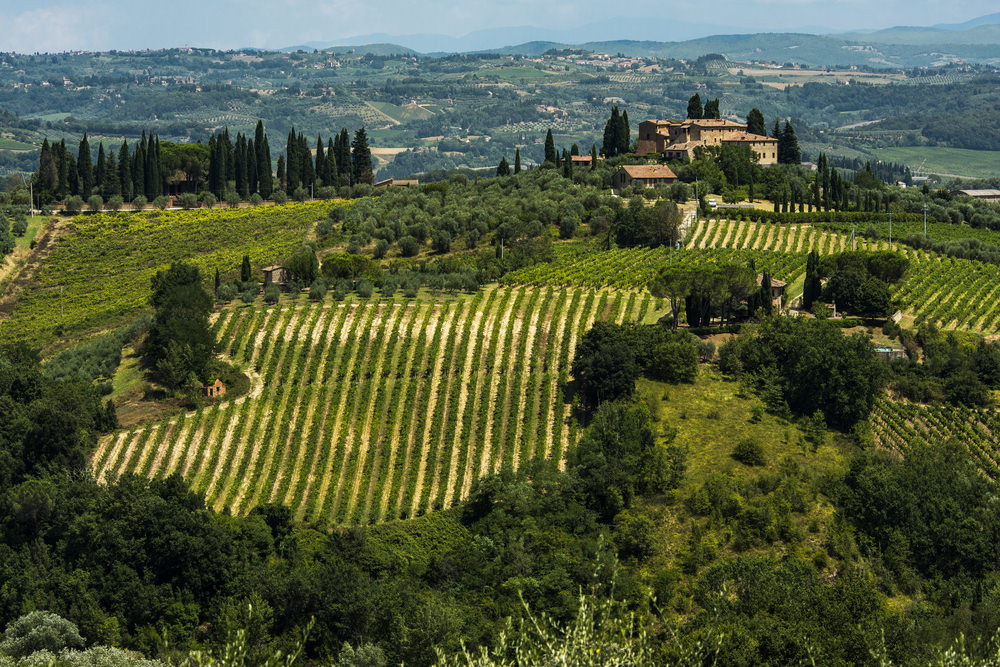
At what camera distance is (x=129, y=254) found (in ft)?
304

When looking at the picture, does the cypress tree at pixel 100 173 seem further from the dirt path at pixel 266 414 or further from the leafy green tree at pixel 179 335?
the dirt path at pixel 266 414

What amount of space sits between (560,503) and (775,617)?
14538mm

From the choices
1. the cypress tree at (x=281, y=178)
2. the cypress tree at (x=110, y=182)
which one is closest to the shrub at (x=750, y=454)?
→ the cypress tree at (x=281, y=178)

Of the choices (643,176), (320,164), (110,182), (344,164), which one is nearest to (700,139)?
(643,176)

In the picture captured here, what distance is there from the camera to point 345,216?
97688mm

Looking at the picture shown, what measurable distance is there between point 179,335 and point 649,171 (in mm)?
53224

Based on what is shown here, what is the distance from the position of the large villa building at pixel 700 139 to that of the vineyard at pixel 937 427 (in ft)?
184

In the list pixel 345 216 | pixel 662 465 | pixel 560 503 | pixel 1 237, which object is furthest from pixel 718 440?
pixel 1 237

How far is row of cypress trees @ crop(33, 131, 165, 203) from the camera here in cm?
10762

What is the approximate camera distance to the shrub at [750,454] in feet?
175

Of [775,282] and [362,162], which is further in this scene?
[362,162]

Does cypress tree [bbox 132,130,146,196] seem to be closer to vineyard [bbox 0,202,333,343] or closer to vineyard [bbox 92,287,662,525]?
vineyard [bbox 0,202,333,343]

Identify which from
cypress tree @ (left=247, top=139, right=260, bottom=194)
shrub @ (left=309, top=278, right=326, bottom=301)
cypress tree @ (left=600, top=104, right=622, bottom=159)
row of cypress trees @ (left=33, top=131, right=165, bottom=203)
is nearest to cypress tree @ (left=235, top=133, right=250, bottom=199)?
cypress tree @ (left=247, top=139, right=260, bottom=194)

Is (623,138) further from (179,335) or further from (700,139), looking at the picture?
(179,335)
